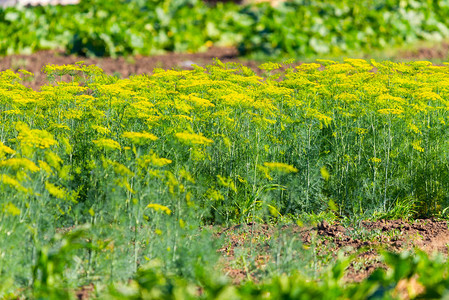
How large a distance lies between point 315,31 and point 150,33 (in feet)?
12.1

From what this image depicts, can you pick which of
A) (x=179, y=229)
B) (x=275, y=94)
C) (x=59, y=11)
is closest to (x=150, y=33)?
(x=59, y=11)

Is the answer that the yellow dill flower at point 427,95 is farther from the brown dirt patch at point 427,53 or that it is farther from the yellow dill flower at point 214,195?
the brown dirt patch at point 427,53

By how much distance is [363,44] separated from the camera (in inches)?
527

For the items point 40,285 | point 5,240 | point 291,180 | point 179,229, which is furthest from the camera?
point 291,180

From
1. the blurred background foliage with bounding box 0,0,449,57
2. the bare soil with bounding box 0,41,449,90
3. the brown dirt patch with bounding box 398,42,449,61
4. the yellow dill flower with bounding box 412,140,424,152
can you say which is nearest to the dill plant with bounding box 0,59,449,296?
the yellow dill flower with bounding box 412,140,424,152

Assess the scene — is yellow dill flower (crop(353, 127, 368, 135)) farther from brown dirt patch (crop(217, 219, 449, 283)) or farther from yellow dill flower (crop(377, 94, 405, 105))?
brown dirt patch (crop(217, 219, 449, 283))

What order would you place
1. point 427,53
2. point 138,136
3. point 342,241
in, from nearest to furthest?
point 138,136 → point 342,241 → point 427,53

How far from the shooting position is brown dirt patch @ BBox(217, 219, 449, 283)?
4.38 meters

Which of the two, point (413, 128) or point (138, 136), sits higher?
point (138, 136)

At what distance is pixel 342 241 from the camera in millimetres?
4914

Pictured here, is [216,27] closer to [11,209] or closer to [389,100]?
[389,100]

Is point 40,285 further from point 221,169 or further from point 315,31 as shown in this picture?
point 315,31

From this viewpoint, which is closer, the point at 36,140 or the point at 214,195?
the point at 36,140

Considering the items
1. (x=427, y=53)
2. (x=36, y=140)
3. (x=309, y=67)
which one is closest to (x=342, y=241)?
(x=309, y=67)
